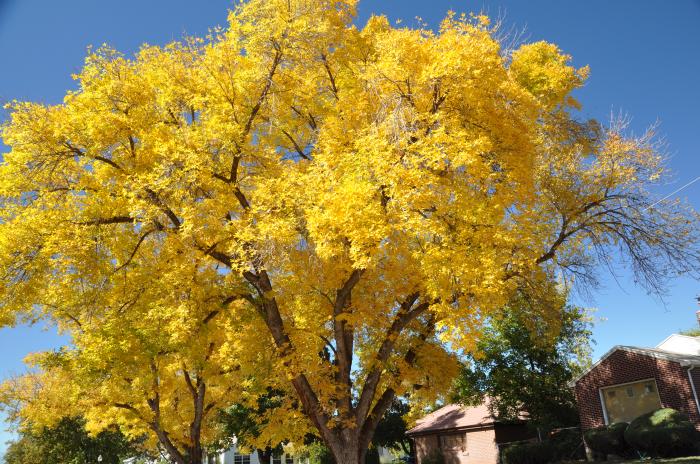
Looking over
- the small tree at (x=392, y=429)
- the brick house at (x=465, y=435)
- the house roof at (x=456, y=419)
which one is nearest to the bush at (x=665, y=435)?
the brick house at (x=465, y=435)

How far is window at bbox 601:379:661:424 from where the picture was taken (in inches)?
759

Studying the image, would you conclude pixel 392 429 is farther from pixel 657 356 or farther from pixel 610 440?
pixel 657 356

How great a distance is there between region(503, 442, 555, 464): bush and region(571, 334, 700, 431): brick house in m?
1.82

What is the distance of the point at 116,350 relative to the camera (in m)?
12.8

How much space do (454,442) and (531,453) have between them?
8491mm

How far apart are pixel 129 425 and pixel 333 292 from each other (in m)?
14.7

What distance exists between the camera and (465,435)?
93.3ft

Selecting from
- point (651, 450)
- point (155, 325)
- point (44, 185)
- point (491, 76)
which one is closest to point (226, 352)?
point (155, 325)

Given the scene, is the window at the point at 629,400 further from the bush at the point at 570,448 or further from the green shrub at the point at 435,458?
the green shrub at the point at 435,458

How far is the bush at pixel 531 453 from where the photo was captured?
69.7 ft

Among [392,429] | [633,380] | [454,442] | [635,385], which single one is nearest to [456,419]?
[454,442]

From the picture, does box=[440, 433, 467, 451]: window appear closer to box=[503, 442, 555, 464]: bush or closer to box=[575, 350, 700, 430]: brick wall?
box=[503, 442, 555, 464]: bush

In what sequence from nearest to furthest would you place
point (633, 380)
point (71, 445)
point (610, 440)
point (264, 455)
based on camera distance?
point (610, 440) → point (633, 380) → point (71, 445) → point (264, 455)

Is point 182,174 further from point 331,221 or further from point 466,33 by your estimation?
point 466,33
